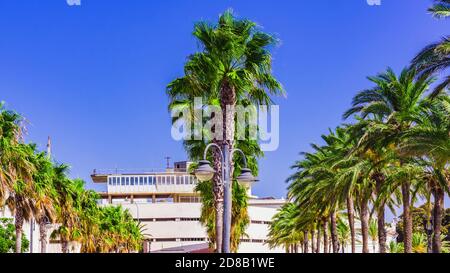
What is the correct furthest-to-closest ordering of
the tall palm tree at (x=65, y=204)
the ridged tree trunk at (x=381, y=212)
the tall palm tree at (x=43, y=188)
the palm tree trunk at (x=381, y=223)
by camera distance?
1. the tall palm tree at (x=65, y=204)
2. the tall palm tree at (x=43, y=188)
3. the palm tree trunk at (x=381, y=223)
4. the ridged tree trunk at (x=381, y=212)

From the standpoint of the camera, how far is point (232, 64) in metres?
27.3

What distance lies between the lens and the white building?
416ft

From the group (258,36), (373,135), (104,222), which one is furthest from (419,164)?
(104,222)

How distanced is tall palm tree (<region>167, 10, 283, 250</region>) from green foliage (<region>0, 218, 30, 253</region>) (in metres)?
48.4

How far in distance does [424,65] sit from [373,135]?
10.1m

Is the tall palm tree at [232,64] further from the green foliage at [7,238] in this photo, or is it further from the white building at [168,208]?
the white building at [168,208]

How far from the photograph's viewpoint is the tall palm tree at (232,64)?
87.9 ft

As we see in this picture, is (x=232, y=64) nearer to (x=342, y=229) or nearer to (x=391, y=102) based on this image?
(x=391, y=102)

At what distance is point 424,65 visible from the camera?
2477 centimetres

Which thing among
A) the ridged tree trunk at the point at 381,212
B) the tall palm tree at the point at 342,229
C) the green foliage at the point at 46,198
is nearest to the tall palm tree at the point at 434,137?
the ridged tree trunk at the point at 381,212

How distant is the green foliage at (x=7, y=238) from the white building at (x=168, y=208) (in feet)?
148

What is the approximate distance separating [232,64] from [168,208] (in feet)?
338
